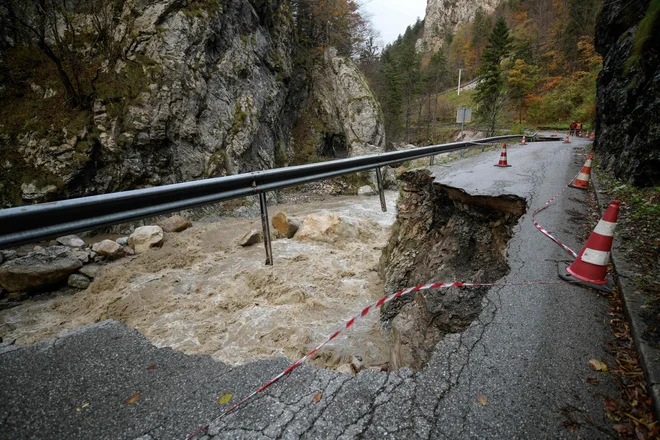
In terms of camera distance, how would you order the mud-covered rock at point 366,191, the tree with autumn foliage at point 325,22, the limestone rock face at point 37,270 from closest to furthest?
the limestone rock face at point 37,270
the mud-covered rock at point 366,191
the tree with autumn foliage at point 325,22

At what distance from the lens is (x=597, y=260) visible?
2.62 metres

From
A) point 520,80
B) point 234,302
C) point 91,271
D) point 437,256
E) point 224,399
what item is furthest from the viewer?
point 520,80

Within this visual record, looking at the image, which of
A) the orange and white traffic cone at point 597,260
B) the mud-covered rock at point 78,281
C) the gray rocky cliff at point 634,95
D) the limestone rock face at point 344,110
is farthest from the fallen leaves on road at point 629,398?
the limestone rock face at point 344,110

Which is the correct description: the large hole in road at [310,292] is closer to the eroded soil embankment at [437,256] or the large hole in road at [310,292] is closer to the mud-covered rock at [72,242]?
the eroded soil embankment at [437,256]

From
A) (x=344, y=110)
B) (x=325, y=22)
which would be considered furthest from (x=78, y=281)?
(x=325, y=22)

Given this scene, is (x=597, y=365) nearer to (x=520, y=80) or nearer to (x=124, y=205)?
(x=124, y=205)

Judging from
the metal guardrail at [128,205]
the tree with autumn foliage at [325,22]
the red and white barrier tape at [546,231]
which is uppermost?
the tree with autumn foliage at [325,22]

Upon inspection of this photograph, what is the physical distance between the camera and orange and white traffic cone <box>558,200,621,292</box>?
2.61 meters

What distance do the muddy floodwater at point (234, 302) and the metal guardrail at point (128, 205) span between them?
0.85 metres

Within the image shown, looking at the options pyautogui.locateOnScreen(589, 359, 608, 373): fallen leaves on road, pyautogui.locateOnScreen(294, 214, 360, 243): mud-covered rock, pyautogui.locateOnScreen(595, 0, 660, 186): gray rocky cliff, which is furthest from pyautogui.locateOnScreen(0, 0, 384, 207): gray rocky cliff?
pyautogui.locateOnScreen(589, 359, 608, 373): fallen leaves on road

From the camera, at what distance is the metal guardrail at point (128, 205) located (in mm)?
1670

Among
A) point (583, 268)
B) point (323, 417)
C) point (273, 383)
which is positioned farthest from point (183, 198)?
point (583, 268)

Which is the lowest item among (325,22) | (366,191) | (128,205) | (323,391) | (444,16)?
(366,191)

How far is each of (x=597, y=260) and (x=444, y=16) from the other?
11864 centimetres
